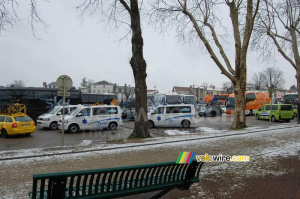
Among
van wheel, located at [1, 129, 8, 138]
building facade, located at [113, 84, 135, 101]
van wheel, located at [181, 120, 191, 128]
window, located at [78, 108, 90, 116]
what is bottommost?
van wheel, located at [1, 129, 8, 138]

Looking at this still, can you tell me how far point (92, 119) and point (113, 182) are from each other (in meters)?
14.0

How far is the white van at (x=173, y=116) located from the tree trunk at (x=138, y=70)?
6.80 m

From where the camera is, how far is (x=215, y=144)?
9.65m

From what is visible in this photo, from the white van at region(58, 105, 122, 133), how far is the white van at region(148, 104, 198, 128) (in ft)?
9.29

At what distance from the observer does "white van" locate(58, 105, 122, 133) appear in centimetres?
1655

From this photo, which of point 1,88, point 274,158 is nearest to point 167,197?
point 274,158

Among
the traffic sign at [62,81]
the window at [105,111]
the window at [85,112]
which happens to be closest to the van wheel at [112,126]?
the window at [105,111]

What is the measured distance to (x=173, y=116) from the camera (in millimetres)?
19172

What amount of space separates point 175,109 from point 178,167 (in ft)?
50.6

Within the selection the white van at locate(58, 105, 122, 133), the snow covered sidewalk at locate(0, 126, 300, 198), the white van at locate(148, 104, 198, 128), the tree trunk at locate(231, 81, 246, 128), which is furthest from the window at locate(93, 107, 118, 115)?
the tree trunk at locate(231, 81, 246, 128)

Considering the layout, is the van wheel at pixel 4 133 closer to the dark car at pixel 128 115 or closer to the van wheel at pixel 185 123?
the van wheel at pixel 185 123

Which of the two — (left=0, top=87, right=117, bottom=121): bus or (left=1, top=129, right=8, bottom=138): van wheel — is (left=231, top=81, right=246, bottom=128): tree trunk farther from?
(left=0, top=87, right=117, bottom=121): bus

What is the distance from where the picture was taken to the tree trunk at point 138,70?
12.0m

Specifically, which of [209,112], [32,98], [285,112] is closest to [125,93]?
[209,112]
